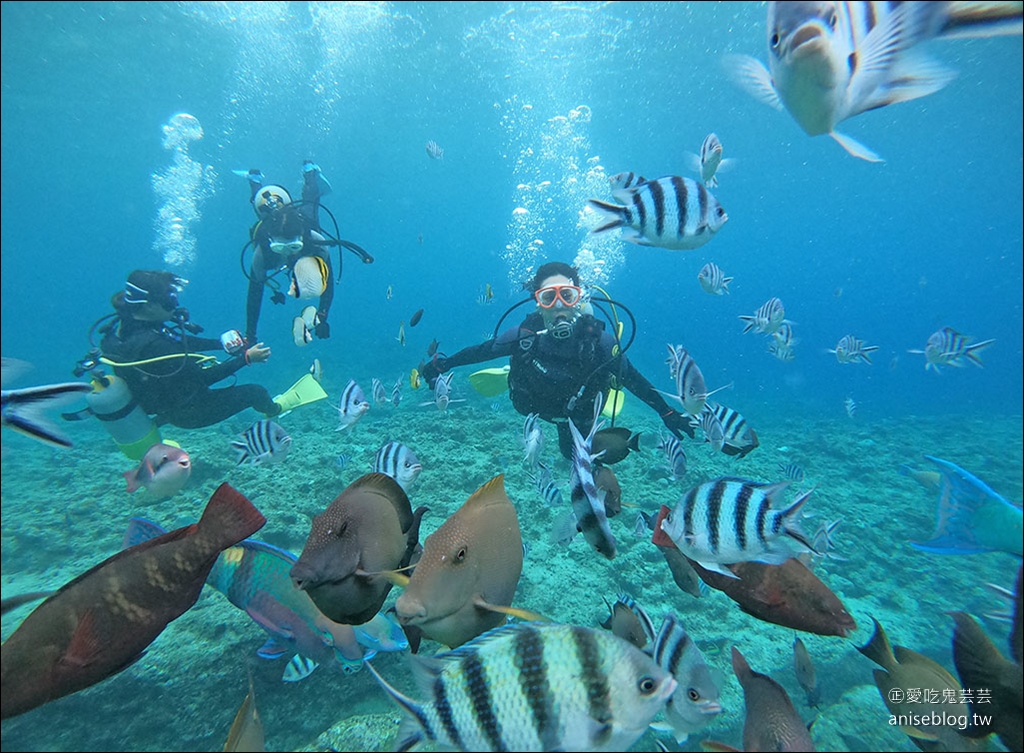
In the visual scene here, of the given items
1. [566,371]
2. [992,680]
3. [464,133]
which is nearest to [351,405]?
[566,371]

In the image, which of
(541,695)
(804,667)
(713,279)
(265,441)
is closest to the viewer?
(541,695)

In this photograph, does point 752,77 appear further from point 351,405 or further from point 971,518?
point 351,405

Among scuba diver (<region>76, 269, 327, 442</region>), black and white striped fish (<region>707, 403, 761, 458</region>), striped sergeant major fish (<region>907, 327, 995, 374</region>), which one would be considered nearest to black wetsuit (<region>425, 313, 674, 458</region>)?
black and white striped fish (<region>707, 403, 761, 458</region>)

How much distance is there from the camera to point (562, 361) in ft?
19.5

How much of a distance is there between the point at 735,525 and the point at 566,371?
4.18 meters

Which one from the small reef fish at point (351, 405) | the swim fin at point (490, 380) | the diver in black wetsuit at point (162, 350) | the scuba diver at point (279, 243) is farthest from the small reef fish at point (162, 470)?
the swim fin at point (490, 380)

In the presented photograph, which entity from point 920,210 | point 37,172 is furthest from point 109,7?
point 920,210

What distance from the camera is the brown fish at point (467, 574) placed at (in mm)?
1288

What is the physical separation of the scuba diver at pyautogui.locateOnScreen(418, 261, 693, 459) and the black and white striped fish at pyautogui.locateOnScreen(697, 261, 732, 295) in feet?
3.99

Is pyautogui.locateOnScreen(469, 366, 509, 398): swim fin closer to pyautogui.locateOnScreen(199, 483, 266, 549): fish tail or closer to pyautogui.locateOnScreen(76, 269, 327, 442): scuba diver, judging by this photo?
pyautogui.locateOnScreen(76, 269, 327, 442): scuba diver

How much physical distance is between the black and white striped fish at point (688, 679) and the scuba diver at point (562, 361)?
3563 mm

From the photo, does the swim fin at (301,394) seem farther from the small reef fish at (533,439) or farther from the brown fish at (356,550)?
the brown fish at (356,550)

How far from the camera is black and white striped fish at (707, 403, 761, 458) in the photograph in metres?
3.88

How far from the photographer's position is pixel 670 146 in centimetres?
4294
